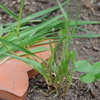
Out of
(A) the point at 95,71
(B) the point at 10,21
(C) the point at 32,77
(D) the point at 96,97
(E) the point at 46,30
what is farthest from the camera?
(B) the point at 10,21

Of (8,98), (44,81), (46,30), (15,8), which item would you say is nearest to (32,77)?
(44,81)

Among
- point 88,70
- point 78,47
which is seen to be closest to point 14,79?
point 88,70

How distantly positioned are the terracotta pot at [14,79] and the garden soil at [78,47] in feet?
0.24

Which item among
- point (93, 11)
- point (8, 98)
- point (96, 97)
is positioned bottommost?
point (96, 97)

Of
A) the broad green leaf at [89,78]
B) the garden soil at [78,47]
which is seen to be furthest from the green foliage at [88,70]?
the garden soil at [78,47]

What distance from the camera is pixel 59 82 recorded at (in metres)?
1.22

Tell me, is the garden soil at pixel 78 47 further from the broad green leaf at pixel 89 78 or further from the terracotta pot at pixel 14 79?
the broad green leaf at pixel 89 78

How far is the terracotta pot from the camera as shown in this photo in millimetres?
1234

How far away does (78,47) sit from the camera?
1.62m

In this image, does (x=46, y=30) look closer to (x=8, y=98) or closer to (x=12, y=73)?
(x=12, y=73)

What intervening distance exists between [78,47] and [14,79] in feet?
1.71

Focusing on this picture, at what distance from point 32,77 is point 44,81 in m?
0.08

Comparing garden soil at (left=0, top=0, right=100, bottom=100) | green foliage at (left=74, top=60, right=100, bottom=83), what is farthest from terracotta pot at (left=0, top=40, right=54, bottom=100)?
green foliage at (left=74, top=60, right=100, bottom=83)

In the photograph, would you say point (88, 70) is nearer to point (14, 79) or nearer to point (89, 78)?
point (89, 78)
